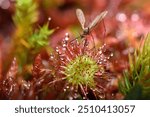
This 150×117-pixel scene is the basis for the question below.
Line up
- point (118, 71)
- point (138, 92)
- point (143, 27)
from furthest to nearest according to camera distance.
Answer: point (143, 27), point (118, 71), point (138, 92)

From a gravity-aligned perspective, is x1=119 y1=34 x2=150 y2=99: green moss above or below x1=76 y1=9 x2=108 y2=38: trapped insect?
below

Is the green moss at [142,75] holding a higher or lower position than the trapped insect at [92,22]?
lower

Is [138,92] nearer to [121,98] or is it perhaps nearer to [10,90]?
[121,98]

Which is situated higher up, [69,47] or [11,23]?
[11,23]

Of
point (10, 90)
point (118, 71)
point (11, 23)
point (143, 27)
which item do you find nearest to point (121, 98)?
point (118, 71)

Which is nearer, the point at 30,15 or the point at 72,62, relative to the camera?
the point at 72,62

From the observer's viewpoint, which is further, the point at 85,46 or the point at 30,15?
the point at 30,15

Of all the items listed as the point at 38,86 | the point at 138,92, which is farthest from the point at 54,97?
the point at 138,92

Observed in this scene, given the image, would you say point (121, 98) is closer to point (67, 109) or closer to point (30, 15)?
point (67, 109)

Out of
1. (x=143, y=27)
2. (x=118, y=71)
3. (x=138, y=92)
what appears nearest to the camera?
(x=138, y=92)
